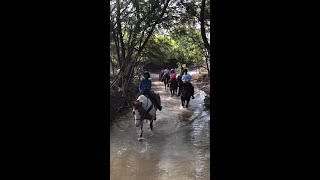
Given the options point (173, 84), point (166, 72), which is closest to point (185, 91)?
point (173, 84)

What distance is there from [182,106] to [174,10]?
Result: 2235 millimetres

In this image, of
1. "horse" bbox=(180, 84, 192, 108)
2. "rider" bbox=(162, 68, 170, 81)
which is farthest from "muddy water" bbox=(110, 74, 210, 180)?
"rider" bbox=(162, 68, 170, 81)

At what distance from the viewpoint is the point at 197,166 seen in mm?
4348

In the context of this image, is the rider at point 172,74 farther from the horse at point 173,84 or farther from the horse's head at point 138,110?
the horse's head at point 138,110

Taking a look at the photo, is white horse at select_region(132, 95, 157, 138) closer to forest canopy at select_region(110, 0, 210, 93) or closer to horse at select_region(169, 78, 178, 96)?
forest canopy at select_region(110, 0, 210, 93)

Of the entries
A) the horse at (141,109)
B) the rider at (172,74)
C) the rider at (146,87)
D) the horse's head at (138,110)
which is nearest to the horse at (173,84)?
the rider at (172,74)

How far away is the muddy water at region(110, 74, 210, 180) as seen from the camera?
417 centimetres

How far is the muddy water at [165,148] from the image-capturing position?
4.17m

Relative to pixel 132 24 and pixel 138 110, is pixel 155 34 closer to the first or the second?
pixel 132 24
